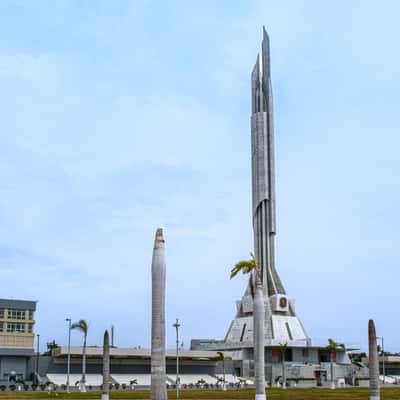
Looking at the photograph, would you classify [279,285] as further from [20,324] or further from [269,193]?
[20,324]

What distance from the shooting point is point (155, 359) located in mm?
30859

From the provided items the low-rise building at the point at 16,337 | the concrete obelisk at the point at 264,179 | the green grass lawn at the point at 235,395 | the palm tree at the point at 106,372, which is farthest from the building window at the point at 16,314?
the palm tree at the point at 106,372

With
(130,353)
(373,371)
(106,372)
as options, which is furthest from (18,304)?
(373,371)

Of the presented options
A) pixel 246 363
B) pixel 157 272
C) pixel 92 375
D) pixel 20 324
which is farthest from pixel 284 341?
pixel 157 272

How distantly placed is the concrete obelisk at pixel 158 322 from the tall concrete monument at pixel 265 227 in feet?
334

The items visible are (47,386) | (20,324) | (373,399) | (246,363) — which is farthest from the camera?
(246,363)

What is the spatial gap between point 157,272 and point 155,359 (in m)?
3.96

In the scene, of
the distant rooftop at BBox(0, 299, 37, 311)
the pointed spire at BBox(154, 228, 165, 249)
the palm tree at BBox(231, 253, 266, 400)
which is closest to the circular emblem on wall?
the distant rooftop at BBox(0, 299, 37, 311)

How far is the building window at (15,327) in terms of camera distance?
104938 millimetres

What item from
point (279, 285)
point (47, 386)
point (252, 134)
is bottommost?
point (47, 386)

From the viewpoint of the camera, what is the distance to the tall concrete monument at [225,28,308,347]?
442ft

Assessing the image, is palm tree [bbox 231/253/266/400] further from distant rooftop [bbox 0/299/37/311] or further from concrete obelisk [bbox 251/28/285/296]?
concrete obelisk [bbox 251/28/285/296]

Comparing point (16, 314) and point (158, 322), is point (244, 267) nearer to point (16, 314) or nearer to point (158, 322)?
point (158, 322)

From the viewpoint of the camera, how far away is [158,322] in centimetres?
3144
